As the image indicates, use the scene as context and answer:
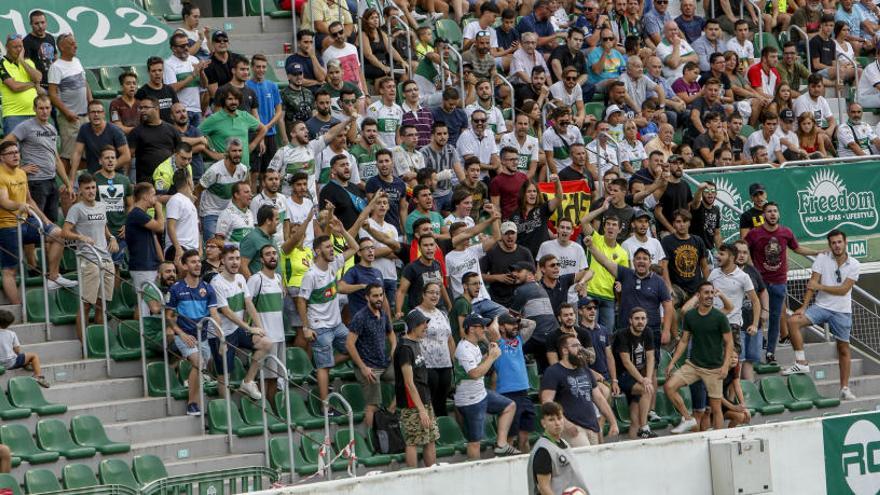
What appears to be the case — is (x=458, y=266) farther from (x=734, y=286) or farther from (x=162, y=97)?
(x=162, y=97)

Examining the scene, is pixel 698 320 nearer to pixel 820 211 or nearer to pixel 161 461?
pixel 820 211

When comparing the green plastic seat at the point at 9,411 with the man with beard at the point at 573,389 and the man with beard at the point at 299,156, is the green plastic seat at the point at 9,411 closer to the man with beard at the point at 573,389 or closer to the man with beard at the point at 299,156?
the man with beard at the point at 299,156

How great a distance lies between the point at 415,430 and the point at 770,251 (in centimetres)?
604

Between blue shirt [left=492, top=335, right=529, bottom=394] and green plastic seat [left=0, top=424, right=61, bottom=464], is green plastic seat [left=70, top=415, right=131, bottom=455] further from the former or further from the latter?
blue shirt [left=492, top=335, right=529, bottom=394]

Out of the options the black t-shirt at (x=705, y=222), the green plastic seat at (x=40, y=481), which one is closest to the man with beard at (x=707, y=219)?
the black t-shirt at (x=705, y=222)

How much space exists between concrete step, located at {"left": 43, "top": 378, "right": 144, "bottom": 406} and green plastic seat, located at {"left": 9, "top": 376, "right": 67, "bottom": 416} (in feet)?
0.92

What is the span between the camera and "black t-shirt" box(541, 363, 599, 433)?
1688 centimetres

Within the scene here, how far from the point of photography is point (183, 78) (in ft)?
65.0

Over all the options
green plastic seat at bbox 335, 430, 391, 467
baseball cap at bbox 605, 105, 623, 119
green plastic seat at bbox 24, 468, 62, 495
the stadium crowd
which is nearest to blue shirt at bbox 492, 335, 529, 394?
the stadium crowd

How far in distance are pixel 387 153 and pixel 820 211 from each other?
6.46 meters

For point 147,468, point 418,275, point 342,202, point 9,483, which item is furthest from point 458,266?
point 9,483

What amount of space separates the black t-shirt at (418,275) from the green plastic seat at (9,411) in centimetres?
427

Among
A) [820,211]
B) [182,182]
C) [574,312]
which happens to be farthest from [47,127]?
[820,211]

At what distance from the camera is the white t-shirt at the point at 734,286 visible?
64.4 ft
